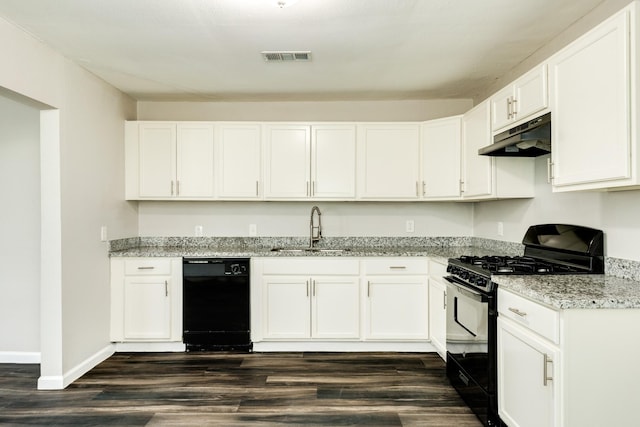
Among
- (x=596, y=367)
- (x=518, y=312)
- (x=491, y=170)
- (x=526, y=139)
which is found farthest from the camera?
(x=491, y=170)

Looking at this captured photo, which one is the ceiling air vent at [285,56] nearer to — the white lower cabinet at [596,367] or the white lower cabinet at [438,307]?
the white lower cabinet at [438,307]

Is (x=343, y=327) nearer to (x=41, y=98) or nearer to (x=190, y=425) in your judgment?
(x=190, y=425)

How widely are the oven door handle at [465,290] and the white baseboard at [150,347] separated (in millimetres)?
2394

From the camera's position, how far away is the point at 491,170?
2.98 m

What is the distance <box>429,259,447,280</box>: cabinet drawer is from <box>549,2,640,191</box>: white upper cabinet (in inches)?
46.2

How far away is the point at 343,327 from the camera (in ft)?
11.3

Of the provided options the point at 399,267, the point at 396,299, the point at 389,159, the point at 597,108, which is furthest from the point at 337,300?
the point at 597,108

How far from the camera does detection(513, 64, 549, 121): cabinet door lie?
7.24ft

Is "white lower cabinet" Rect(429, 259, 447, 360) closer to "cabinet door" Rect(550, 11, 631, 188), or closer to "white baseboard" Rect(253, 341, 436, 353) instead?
"white baseboard" Rect(253, 341, 436, 353)

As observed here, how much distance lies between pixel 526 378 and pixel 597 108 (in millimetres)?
1300

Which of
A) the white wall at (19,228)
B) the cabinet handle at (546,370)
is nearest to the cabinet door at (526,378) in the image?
the cabinet handle at (546,370)

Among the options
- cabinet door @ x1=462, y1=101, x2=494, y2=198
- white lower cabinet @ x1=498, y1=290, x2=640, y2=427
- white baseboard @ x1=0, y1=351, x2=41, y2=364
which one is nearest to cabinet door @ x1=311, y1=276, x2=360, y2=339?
cabinet door @ x1=462, y1=101, x2=494, y2=198

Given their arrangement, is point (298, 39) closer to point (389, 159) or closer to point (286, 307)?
point (389, 159)

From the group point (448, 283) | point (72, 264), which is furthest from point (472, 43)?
point (72, 264)
